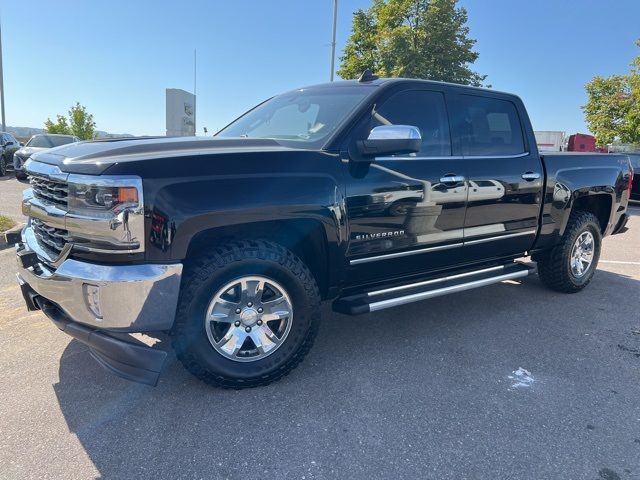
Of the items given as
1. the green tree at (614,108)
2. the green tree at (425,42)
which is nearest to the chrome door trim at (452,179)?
the green tree at (425,42)

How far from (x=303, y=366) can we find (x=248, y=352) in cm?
52

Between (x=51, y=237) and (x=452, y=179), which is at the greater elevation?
(x=452, y=179)

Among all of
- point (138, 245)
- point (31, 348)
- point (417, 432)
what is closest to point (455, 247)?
point (417, 432)

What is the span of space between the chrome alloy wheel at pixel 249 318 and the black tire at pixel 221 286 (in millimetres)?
34

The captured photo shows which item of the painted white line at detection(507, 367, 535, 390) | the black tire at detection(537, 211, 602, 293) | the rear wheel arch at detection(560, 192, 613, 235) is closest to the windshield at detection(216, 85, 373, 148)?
the painted white line at detection(507, 367, 535, 390)

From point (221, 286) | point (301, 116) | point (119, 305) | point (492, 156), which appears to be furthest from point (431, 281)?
point (119, 305)

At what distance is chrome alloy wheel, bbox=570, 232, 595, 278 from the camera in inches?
200

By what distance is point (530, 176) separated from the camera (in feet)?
14.1

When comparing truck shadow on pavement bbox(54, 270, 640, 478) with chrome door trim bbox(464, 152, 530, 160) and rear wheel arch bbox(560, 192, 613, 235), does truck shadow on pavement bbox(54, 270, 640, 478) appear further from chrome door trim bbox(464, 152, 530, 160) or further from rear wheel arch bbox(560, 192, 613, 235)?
rear wheel arch bbox(560, 192, 613, 235)

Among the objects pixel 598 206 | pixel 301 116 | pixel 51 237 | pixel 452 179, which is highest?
pixel 301 116

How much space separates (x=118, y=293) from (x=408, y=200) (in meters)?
1.97

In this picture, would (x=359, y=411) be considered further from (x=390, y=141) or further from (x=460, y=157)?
(x=460, y=157)

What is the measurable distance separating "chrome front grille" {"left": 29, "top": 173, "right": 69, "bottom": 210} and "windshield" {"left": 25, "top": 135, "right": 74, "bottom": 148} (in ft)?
47.6

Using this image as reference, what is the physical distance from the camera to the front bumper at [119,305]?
2447 mm
